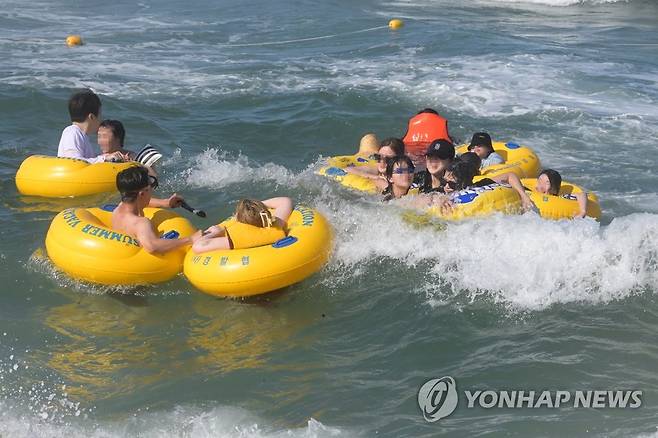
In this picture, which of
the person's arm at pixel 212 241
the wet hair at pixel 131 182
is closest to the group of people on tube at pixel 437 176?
the person's arm at pixel 212 241

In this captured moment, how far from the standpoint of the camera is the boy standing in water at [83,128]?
8.84 meters

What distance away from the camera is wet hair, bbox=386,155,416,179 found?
798cm

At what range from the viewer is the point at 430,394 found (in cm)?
550

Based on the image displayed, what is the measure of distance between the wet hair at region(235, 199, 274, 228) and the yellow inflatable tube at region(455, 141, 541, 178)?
291cm

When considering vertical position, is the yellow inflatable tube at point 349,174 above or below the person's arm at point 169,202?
below

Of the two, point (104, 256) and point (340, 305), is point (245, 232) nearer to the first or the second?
point (340, 305)

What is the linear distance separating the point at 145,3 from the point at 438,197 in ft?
63.5

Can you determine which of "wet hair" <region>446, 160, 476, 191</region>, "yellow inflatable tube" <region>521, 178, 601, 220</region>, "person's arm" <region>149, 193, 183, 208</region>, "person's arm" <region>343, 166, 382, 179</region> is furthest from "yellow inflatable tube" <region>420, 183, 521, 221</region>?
"person's arm" <region>149, 193, 183, 208</region>

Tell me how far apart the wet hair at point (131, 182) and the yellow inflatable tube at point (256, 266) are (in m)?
0.69

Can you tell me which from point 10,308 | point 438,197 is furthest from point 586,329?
point 10,308

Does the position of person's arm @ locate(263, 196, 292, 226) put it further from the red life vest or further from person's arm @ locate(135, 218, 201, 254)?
the red life vest

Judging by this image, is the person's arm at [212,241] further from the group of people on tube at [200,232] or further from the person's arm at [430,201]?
the person's arm at [430,201]

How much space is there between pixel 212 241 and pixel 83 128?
10.6 feet

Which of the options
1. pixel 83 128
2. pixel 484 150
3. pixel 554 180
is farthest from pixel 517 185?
pixel 83 128
